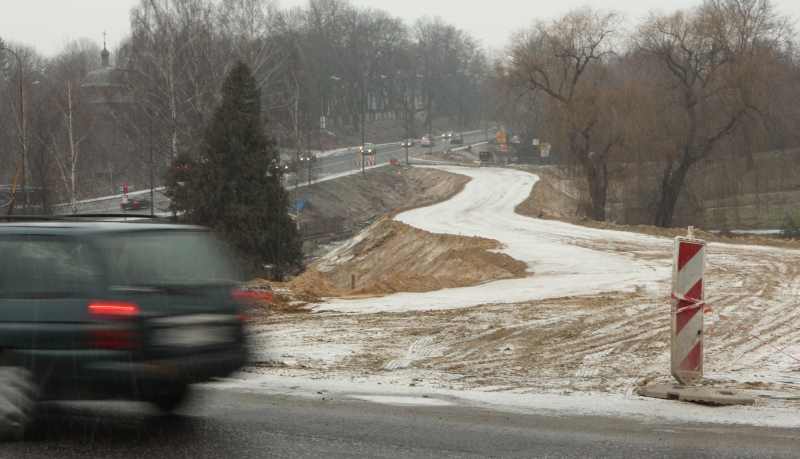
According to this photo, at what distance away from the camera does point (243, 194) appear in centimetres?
2905

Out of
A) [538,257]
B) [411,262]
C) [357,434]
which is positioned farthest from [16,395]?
[411,262]

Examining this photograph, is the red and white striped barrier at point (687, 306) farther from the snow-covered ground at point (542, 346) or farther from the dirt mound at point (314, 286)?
the dirt mound at point (314, 286)

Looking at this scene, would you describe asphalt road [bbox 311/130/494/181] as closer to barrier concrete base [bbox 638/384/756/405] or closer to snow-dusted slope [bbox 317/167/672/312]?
snow-dusted slope [bbox 317/167/672/312]

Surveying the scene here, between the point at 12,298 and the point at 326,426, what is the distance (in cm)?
261

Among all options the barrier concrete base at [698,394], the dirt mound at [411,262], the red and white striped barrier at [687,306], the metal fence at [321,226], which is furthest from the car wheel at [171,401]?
the metal fence at [321,226]

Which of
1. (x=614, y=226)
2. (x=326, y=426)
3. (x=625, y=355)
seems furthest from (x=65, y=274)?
(x=614, y=226)

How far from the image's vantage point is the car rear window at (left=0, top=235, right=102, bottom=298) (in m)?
6.26

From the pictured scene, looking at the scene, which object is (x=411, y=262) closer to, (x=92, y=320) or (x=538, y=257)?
(x=538, y=257)

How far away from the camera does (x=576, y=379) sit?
374 inches

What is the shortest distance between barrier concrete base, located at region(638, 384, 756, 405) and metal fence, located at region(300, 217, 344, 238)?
44.3m

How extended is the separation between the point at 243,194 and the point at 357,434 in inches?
909

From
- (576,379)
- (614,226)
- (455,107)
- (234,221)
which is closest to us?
(576,379)

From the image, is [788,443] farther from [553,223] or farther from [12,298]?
[553,223]

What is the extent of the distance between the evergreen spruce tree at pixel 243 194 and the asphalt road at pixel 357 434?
20865 millimetres
